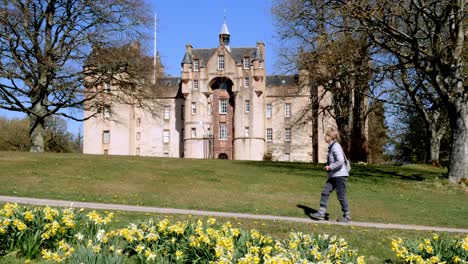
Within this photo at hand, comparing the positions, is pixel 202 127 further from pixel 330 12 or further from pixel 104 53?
pixel 330 12

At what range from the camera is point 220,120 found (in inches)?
2517

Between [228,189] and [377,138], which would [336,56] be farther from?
[377,138]

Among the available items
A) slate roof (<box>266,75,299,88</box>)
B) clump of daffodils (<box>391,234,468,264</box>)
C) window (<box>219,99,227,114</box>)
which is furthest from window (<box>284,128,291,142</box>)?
clump of daffodils (<box>391,234,468,264</box>)

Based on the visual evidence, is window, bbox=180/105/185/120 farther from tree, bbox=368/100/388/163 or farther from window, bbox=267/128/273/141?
tree, bbox=368/100/388/163

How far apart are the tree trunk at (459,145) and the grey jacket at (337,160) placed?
11161 mm

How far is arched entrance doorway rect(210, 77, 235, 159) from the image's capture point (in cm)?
6297

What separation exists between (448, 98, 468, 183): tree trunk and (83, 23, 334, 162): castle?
38649 millimetres

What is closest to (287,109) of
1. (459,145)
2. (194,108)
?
(194,108)

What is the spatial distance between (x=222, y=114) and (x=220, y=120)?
0.89 metres

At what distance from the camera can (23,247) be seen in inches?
281

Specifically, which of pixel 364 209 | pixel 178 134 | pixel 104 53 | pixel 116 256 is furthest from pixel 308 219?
pixel 178 134

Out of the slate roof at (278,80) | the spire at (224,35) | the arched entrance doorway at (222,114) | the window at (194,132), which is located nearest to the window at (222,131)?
the arched entrance doorway at (222,114)

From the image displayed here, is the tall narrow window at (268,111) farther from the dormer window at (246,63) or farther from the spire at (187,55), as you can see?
the spire at (187,55)

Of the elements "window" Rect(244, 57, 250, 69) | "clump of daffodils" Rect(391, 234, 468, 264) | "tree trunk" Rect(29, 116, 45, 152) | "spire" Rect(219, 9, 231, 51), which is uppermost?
"spire" Rect(219, 9, 231, 51)
